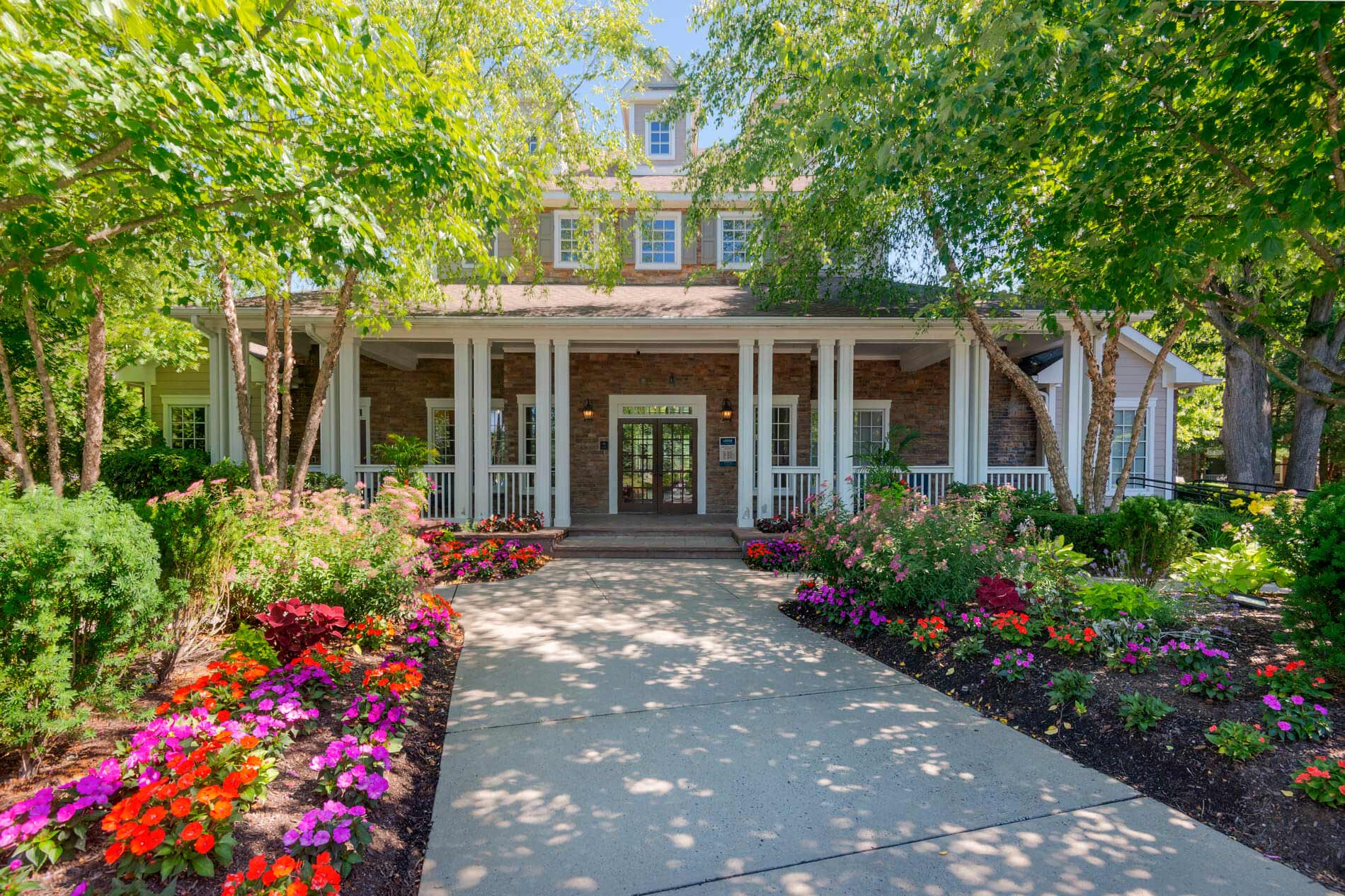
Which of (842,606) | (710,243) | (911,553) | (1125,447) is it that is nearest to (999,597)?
(911,553)

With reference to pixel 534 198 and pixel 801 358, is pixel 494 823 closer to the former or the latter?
pixel 534 198

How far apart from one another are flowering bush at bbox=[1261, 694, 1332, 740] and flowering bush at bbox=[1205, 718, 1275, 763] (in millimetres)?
74

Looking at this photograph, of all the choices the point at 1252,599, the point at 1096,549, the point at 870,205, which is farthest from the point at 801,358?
the point at 1252,599

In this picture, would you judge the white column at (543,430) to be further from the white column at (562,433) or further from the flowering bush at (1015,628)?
the flowering bush at (1015,628)

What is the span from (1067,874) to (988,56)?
481 centimetres

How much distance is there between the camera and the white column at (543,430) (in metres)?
9.73

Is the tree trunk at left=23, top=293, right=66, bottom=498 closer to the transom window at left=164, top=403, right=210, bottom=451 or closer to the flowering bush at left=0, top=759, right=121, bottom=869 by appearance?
the transom window at left=164, top=403, right=210, bottom=451

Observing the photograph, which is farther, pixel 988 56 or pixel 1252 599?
pixel 1252 599

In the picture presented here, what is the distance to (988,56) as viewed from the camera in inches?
171

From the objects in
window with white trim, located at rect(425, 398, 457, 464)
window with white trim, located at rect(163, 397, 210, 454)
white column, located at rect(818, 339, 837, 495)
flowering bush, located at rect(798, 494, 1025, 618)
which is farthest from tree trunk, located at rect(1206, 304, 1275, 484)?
window with white trim, located at rect(163, 397, 210, 454)

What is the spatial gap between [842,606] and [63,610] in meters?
5.10

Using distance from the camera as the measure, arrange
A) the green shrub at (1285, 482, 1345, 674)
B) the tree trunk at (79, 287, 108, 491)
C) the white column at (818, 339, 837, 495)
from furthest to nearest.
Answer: the white column at (818, 339, 837, 495) → the tree trunk at (79, 287, 108, 491) → the green shrub at (1285, 482, 1345, 674)

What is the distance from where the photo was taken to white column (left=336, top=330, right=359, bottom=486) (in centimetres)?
954

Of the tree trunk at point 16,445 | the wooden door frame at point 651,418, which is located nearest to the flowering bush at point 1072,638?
the wooden door frame at point 651,418
